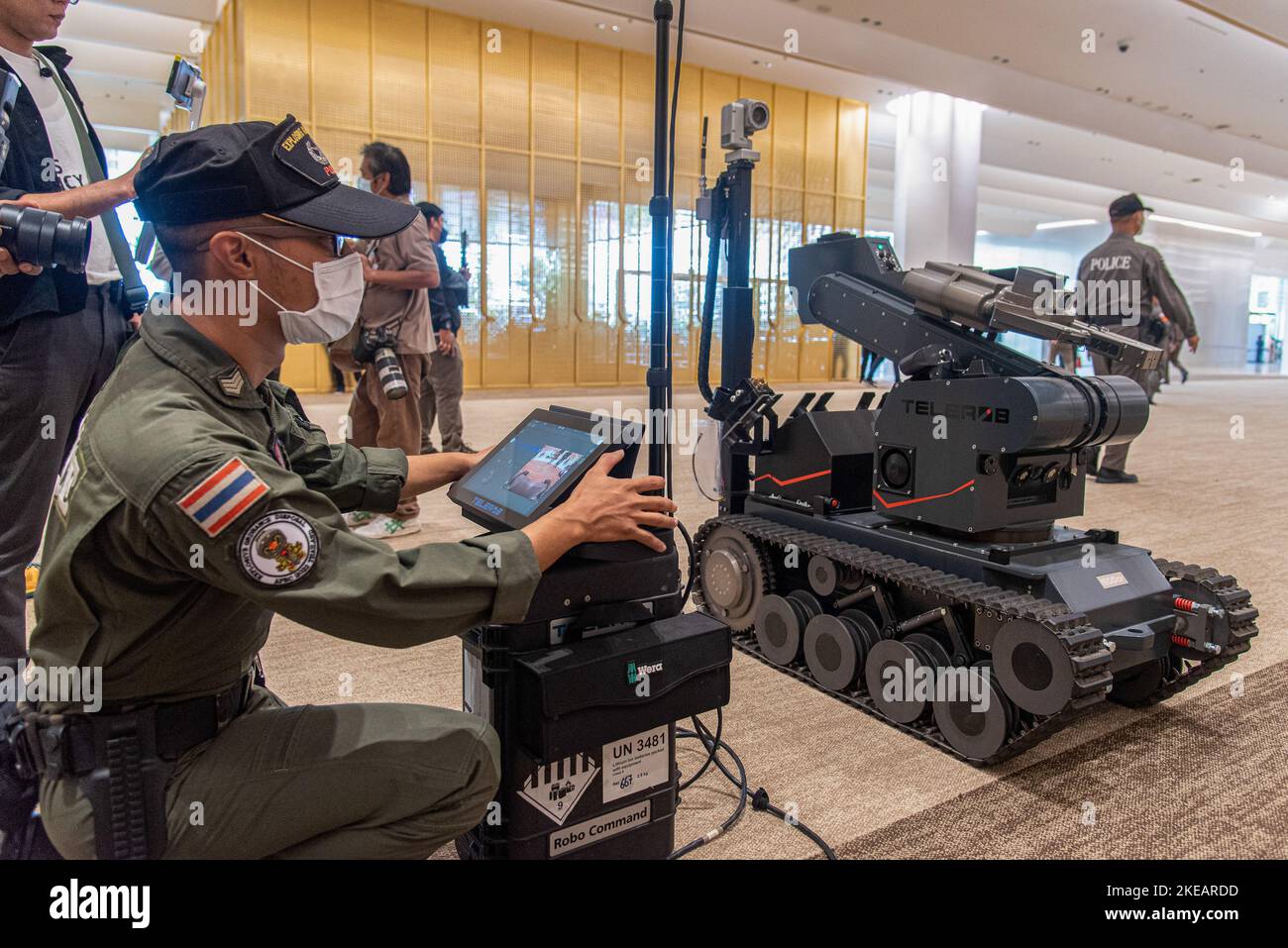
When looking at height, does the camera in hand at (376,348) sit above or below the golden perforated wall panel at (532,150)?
below

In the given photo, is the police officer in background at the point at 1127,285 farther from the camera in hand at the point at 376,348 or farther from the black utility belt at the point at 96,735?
the black utility belt at the point at 96,735

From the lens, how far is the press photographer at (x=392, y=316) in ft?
13.3

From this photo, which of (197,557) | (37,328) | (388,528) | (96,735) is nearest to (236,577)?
(197,557)

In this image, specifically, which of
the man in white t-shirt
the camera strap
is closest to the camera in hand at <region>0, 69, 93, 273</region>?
the man in white t-shirt

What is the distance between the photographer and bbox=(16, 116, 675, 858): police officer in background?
1.19m

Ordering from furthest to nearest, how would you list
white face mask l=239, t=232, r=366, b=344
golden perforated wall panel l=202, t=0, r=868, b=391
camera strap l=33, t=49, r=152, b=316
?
golden perforated wall panel l=202, t=0, r=868, b=391, camera strap l=33, t=49, r=152, b=316, white face mask l=239, t=232, r=366, b=344

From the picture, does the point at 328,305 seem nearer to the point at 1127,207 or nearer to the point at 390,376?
the point at 390,376

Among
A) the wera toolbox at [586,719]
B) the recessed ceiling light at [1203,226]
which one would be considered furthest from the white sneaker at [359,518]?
the recessed ceiling light at [1203,226]

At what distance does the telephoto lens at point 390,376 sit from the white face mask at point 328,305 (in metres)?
1.93

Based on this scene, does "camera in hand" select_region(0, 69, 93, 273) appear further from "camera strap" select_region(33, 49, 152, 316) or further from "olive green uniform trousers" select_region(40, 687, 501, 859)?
"olive green uniform trousers" select_region(40, 687, 501, 859)

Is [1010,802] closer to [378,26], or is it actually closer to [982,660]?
[982,660]

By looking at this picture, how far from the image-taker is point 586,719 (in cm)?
159

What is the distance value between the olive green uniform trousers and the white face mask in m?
0.67

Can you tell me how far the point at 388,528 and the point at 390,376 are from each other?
1.28 meters
